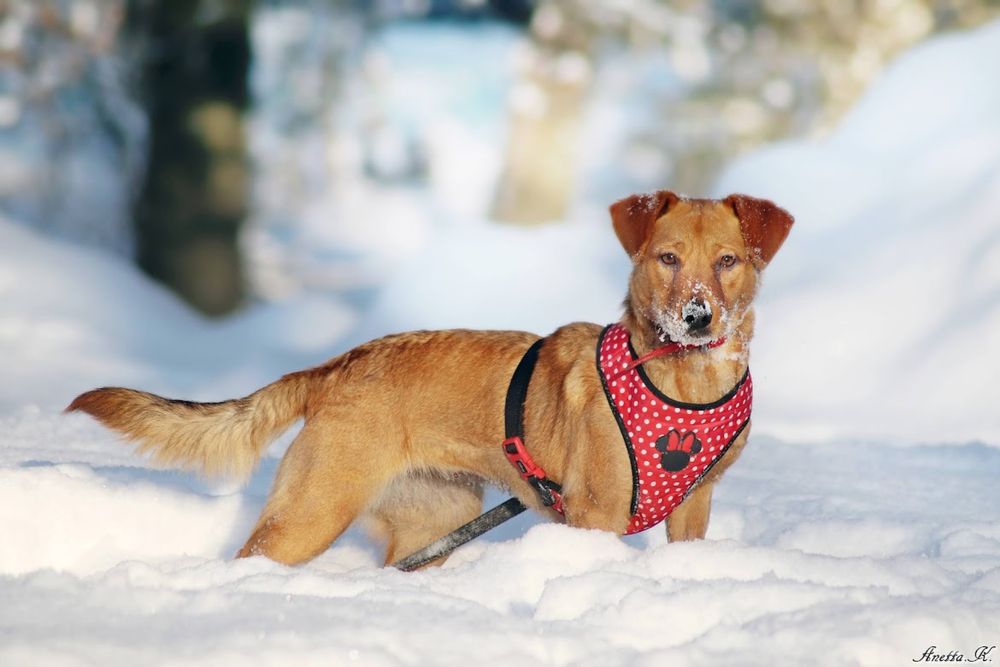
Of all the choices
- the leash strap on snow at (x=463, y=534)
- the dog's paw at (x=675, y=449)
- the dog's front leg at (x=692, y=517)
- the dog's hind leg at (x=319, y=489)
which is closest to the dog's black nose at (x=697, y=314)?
the dog's paw at (x=675, y=449)

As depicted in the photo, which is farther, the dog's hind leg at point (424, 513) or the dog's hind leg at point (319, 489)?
the dog's hind leg at point (424, 513)

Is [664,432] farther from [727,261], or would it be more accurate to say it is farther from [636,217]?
[636,217]

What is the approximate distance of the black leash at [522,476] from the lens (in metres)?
4.34

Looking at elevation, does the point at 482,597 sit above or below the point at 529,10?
below

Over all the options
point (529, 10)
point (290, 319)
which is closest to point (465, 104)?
point (529, 10)

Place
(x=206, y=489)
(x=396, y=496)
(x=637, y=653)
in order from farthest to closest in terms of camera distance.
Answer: (x=206, y=489)
(x=396, y=496)
(x=637, y=653)

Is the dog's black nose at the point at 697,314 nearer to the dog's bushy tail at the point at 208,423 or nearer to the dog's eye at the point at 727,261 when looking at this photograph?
the dog's eye at the point at 727,261

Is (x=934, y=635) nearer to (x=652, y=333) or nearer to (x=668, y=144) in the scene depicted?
(x=652, y=333)

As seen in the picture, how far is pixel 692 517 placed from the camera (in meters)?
4.42

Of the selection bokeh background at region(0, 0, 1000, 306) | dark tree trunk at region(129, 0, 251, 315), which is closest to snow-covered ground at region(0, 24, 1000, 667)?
dark tree trunk at region(129, 0, 251, 315)

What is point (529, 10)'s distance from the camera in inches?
689

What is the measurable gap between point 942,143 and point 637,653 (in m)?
9.36

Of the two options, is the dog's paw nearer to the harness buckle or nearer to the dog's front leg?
the dog's front leg

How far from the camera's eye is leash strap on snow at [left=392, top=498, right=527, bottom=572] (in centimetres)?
449
